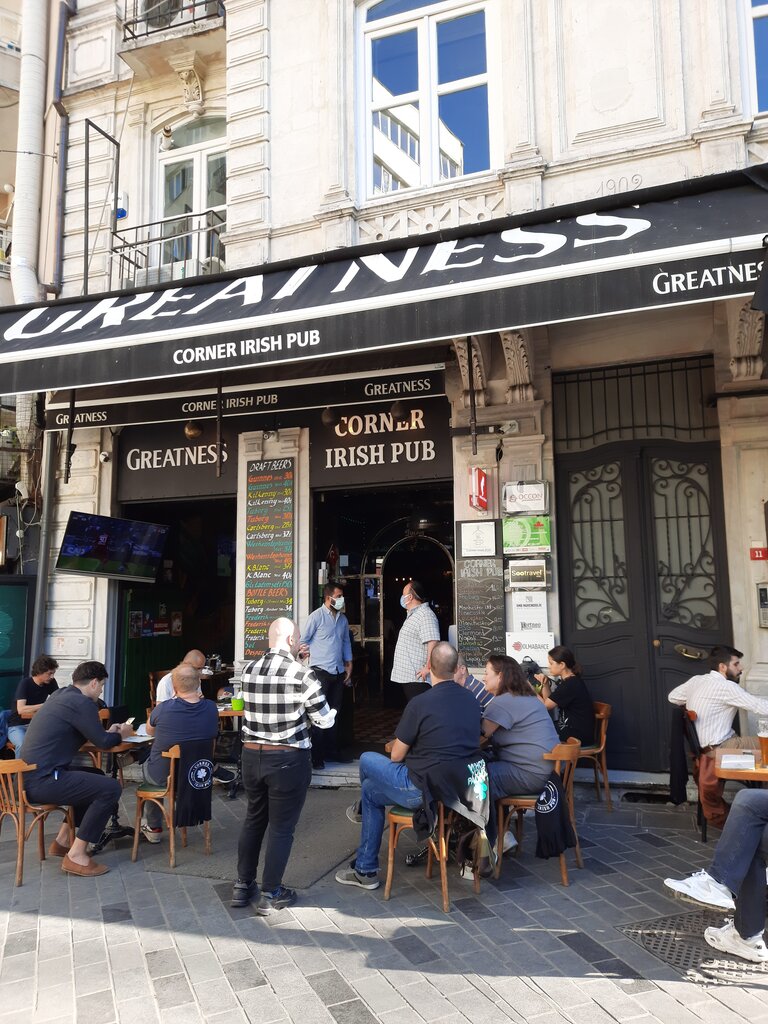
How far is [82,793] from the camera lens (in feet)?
17.1

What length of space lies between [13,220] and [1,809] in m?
8.05

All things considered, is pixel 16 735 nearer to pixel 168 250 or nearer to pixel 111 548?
pixel 111 548

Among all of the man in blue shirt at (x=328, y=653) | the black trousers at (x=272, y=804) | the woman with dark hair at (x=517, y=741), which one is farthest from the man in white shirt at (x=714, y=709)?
the man in blue shirt at (x=328, y=653)

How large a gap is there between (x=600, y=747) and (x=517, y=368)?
3.42m

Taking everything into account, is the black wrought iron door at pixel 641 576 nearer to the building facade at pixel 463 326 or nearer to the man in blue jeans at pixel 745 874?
the building facade at pixel 463 326

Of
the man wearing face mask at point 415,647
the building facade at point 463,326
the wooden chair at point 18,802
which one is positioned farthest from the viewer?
the man wearing face mask at point 415,647

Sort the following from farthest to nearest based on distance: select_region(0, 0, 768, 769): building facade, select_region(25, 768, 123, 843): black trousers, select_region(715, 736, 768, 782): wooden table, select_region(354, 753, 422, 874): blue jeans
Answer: select_region(0, 0, 768, 769): building facade → select_region(25, 768, 123, 843): black trousers → select_region(354, 753, 422, 874): blue jeans → select_region(715, 736, 768, 782): wooden table

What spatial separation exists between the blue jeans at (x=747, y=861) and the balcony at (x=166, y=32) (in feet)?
32.1

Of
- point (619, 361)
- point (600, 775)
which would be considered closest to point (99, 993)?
point (600, 775)

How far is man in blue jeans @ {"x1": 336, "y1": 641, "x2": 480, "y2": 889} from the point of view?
14.7ft

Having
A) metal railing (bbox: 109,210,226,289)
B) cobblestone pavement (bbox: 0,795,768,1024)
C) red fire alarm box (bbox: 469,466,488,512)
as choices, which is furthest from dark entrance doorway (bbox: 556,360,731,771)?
metal railing (bbox: 109,210,226,289)

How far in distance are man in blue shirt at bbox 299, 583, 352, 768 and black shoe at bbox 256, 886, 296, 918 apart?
123 inches

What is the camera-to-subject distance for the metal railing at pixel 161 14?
9.53 meters

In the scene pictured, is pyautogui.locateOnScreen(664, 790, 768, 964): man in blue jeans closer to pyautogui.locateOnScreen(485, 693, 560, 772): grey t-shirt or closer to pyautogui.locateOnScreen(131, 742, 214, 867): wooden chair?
pyautogui.locateOnScreen(485, 693, 560, 772): grey t-shirt
